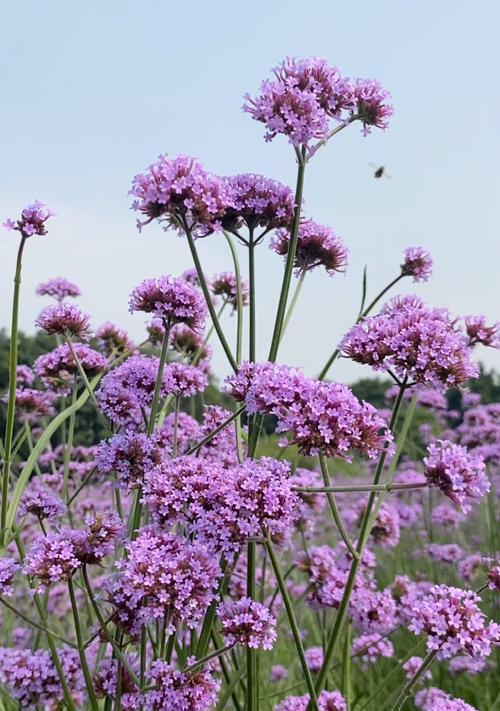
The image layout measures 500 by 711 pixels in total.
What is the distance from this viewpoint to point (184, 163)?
84.9 inches

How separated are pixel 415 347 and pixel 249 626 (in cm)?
80

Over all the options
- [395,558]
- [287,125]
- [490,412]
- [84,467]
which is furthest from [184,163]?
[395,558]

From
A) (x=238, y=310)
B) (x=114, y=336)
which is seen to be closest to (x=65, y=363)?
(x=114, y=336)

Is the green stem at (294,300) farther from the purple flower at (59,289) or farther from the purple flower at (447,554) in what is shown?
the purple flower at (447,554)

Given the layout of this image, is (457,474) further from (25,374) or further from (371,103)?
(25,374)

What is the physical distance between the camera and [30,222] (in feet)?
7.34

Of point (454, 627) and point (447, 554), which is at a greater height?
point (454, 627)

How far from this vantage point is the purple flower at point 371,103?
93.9 inches

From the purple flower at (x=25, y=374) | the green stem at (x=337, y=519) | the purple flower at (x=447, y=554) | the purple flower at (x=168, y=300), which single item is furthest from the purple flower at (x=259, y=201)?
the purple flower at (x=447, y=554)

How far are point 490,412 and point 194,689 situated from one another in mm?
4751

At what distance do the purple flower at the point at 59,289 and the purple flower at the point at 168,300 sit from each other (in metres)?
1.59

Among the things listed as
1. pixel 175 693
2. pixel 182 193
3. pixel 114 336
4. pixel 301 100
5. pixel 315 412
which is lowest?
pixel 175 693

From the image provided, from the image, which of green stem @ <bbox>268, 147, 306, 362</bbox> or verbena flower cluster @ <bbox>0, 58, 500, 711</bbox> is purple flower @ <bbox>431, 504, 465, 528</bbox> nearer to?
verbena flower cluster @ <bbox>0, 58, 500, 711</bbox>

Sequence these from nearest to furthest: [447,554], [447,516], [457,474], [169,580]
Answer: [169,580] → [457,474] → [447,554] → [447,516]
